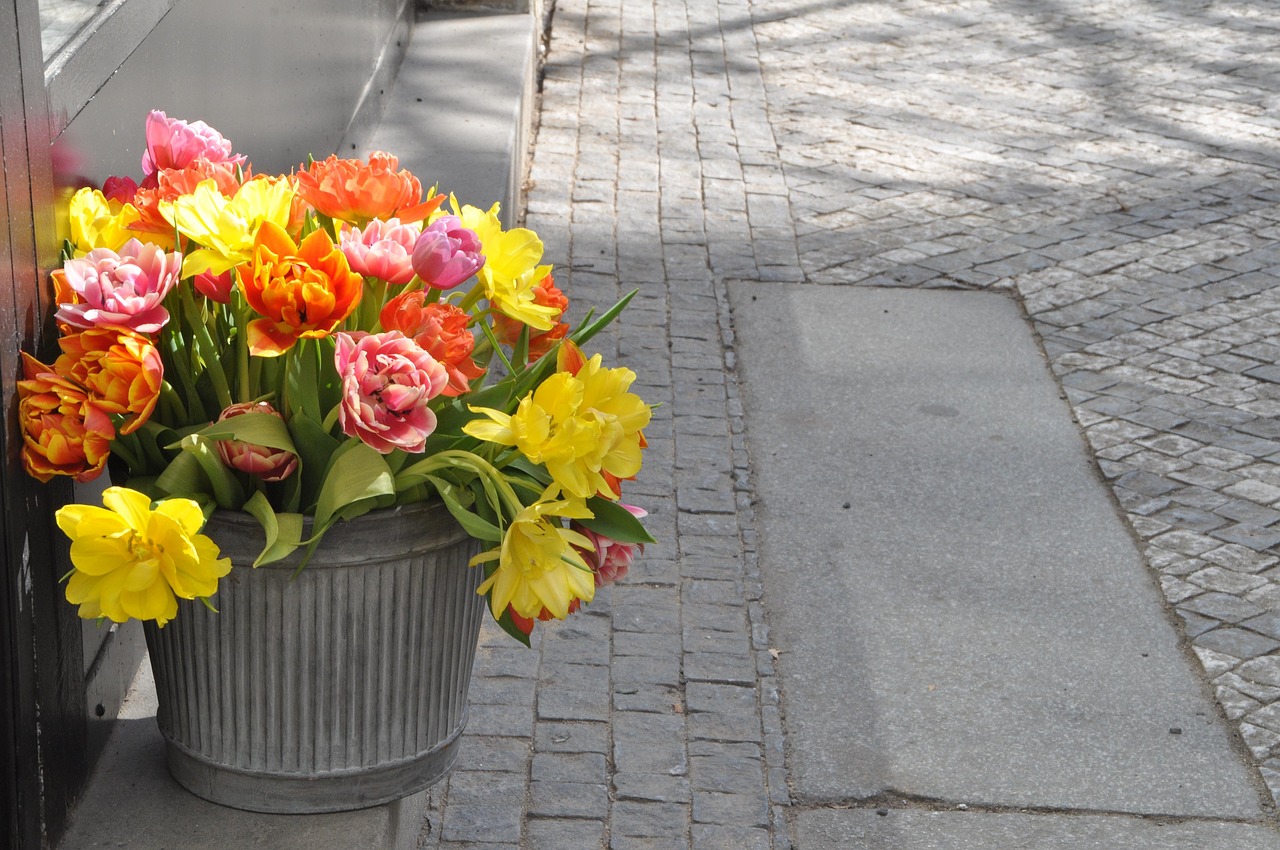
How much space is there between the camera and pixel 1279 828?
3.07 meters

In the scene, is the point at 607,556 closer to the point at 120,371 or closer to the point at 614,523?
the point at 614,523

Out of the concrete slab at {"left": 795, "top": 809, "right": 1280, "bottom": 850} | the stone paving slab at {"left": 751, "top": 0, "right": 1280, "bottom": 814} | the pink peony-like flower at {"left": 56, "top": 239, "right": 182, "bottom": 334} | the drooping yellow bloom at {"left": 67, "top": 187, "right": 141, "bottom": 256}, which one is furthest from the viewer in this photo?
the stone paving slab at {"left": 751, "top": 0, "right": 1280, "bottom": 814}

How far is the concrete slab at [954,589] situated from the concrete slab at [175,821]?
3.40 ft

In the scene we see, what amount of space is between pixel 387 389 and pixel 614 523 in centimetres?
49

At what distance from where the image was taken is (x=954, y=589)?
12.8 feet

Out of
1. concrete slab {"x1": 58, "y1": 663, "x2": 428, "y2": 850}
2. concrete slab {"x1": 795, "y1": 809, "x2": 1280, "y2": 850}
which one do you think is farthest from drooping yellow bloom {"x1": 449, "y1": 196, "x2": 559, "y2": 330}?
concrete slab {"x1": 795, "y1": 809, "x2": 1280, "y2": 850}

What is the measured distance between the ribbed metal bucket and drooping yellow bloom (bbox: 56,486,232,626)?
0.22 meters

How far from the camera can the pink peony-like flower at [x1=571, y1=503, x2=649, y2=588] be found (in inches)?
90.0

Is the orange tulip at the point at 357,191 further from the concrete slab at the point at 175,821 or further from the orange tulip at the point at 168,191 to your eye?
the concrete slab at the point at 175,821

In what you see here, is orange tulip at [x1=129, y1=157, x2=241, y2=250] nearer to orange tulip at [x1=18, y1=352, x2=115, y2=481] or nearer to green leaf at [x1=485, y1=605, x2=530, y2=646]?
orange tulip at [x1=18, y1=352, x2=115, y2=481]

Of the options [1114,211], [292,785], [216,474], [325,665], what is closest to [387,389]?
[216,474]

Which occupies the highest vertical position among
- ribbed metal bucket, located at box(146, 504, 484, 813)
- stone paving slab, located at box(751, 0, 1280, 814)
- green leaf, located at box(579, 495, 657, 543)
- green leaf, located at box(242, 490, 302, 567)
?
green leaf, located at box(242, 490, 302, 567)

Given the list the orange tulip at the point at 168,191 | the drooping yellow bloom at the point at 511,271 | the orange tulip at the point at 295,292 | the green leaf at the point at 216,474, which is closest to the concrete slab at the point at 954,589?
the drooping yellow bloom at the point at 511,271

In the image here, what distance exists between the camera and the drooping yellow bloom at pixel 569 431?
2037 millimetres
